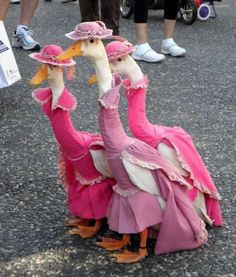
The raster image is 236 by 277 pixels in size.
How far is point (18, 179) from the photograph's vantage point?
7.28 feet

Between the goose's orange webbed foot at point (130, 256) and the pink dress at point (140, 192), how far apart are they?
0.05 metres

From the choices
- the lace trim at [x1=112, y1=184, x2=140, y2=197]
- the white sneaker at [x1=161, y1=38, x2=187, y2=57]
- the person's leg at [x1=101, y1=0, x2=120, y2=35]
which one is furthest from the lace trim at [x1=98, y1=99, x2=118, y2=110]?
the person's leg at [x1=101, y1=0, x2=120, y2=35]

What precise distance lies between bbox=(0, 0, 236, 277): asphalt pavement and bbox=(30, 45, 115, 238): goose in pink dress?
113 millimetres

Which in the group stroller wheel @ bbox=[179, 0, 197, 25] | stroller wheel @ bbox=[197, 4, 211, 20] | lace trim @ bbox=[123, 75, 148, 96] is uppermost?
lace trim @ bbox=[123, 75, 148, 96]

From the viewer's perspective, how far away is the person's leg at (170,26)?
3.91m

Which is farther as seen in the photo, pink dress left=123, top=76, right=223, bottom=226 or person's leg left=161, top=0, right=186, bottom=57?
person's leg left=161, top=0, right=186, bottom=57

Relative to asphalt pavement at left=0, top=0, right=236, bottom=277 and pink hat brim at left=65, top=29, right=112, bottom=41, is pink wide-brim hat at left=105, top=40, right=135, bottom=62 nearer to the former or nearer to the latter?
pink hat brim at left=65, top=29, right=112, bottom=41

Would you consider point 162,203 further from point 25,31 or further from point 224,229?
point 25,31

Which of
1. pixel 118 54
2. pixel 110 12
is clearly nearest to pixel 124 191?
pixel 118 54

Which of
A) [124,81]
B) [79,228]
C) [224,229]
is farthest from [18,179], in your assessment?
[224,229]

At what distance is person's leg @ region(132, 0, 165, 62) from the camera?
3699 mm

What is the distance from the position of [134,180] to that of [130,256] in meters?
0.23

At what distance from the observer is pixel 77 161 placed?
1.72 metres

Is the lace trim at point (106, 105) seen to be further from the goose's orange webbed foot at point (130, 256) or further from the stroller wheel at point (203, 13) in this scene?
the stroller wheel at point (203, 13)
